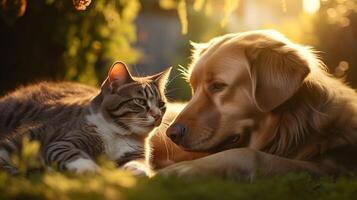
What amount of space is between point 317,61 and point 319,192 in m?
1.54

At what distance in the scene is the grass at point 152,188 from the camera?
2.31 m

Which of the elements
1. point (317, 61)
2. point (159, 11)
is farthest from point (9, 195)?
point (159, 11)

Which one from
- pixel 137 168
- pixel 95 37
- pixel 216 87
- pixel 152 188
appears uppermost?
pixel 152 188

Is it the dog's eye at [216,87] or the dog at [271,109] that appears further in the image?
the dog's eye at [216,87]

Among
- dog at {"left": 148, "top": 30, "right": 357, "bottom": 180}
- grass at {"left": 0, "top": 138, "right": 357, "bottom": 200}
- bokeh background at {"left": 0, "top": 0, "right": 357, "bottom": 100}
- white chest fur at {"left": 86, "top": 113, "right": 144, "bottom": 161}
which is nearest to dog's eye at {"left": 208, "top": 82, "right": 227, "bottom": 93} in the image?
dog at {"left": 148, "top": 30, "right": 357, "bottom": 180}

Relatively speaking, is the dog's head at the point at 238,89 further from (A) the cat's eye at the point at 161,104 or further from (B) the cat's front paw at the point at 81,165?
(B) the cat's front paw at the point at 81,165

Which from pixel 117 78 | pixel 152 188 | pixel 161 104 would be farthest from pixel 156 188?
pixel 161 104

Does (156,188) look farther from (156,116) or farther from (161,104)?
(161,104)

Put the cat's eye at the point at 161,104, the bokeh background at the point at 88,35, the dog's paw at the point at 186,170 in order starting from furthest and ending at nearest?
1. the bokeh background at the point at 88,35
2. the cat's eye at the point at 161,104
3. the dog's paw at the point at 186,170

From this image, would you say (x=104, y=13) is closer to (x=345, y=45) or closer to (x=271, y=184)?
(x=345, y=45)

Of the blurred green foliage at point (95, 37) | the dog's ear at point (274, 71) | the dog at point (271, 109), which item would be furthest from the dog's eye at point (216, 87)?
the blurred green foliage at point (95, 37)

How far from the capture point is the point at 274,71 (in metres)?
4.16

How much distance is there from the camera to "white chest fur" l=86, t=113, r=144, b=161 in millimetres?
4047

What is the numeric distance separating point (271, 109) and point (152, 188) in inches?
67.1
